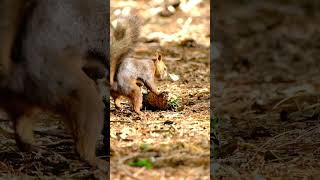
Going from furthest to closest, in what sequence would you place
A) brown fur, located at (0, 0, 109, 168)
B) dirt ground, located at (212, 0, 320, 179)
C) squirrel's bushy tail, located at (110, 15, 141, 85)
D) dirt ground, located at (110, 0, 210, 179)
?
squirrel's bushy tail, located at (110, 15, 141, 85) → dirt ground, located at (212, 0, 320, 179) → dirt ground, located at (110, 0, 210, 179) → brown fur, located at (0, 0, 109, 168)

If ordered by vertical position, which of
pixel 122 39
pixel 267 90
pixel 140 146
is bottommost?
pixel 140 146

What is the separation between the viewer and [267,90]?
6000 mm

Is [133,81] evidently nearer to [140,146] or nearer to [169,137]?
[169,137]

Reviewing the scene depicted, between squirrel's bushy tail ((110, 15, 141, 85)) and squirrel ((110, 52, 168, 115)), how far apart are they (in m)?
0.04

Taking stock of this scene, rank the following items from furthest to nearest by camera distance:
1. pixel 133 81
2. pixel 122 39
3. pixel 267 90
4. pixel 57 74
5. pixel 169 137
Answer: pixel 267 90
pixel 133 81
pixel 122 39
pixel 169 137
pixel 57 74

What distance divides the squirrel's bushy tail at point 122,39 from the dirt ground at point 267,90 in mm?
714

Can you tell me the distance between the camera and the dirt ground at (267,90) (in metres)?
4.42

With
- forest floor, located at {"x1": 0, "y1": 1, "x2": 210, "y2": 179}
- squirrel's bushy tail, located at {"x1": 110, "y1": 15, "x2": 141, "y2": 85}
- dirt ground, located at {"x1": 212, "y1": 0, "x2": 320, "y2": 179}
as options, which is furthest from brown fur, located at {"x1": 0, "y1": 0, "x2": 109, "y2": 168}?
dirt ground, located at {"x1": 212, "y1": 0, "x2": 320, "y2": 179}

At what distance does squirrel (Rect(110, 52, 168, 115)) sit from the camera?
470cm

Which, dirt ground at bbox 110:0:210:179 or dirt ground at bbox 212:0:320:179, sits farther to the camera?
dirt ground at bbox 212:0:320:179

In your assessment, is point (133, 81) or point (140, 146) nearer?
point (140, 146)

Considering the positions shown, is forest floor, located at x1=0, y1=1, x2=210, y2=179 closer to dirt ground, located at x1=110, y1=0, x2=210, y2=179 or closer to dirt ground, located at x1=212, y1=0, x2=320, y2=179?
dirt ground, located at x1=110, y1=0, x2=210, y2=179

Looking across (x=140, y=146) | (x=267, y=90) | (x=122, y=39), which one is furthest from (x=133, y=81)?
(x=267, y=90)

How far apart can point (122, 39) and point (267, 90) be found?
5.64 ft
